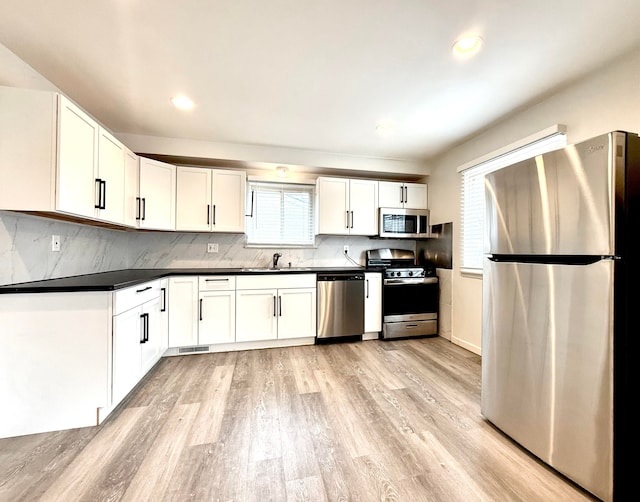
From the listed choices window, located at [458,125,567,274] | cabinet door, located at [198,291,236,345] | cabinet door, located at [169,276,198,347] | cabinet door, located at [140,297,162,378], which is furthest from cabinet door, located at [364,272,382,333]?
cabinet door, located at [140,297,162,378]

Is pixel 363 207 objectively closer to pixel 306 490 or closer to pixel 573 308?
pixel 573 308

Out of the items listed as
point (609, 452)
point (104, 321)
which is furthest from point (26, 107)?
point (609, 452)

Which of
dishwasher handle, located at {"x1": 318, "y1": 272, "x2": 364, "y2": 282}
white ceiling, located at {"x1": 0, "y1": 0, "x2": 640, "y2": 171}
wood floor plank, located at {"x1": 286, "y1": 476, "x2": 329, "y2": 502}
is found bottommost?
wood floor plank, located at {"x1": 286, "y1": 476, "x2": 329, "y2": 502}

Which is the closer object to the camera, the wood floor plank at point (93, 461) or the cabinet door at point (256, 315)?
the wood floor plank at point (93, 461)

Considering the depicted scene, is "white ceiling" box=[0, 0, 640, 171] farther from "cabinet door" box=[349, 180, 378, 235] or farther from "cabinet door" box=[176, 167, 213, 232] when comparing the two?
"cabinet door" box=[349, 180, 378, 235]

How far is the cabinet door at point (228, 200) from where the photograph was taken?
3201 millimetres

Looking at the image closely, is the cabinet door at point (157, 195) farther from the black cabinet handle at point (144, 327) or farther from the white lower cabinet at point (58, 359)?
the white lower cabinet at point (58, 359)

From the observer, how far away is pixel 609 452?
3.81 ft

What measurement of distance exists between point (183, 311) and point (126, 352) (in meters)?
0.92

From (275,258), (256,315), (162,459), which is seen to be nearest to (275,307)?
(256,315)

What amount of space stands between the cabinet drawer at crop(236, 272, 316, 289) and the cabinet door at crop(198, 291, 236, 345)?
0.18 metres

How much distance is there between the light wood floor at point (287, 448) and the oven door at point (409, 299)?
110 centimetres

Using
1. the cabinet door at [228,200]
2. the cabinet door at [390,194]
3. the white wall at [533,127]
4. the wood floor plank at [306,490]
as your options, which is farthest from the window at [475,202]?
the cabinet door at [228,200]

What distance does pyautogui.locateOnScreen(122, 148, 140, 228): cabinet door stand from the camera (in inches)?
98.0
